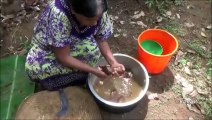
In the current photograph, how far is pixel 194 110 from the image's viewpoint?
3.12 meters

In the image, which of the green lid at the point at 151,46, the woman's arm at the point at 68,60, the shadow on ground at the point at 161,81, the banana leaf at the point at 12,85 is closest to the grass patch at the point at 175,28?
the green lid at the point at 151,46

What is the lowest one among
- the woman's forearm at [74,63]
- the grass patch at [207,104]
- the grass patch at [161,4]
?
the grass patch at [207,104]

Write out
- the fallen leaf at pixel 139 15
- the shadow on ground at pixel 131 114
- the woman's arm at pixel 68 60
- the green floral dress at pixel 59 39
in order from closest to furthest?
the green floral dress at pixel 59 39 → the woman's arm at pixel 68 60 → the shadow on ground at pixel 131 114 → the fallen leaf at pixel 139 15

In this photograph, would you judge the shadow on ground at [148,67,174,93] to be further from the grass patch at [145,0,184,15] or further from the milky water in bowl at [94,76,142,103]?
the grass patch at [145,0,184,15]

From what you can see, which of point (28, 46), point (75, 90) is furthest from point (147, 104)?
point (28, 46)

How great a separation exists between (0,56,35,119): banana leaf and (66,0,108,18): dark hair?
4.34ft

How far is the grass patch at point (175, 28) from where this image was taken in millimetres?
3721

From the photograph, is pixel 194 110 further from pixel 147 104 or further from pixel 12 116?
pixel 12 116

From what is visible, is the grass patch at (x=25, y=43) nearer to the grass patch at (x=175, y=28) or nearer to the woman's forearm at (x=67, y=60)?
the woman's forearm at (x=67, y=60)

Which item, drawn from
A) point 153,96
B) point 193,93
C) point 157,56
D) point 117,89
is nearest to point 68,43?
point 117,89

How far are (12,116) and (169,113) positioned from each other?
155 centimetres

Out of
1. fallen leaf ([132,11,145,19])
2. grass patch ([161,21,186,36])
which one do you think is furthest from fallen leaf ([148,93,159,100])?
fallen leaf ([132,11,145,19])

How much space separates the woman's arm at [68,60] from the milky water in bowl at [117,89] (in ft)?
1.37

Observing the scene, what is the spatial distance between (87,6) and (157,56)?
4.00ft
